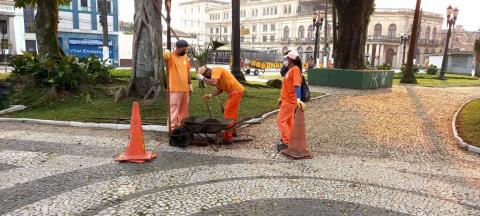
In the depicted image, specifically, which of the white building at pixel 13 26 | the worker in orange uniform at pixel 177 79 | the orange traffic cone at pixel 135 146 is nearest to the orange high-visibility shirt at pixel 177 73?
the worker in orange uniform at pixel 177 79

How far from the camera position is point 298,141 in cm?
632

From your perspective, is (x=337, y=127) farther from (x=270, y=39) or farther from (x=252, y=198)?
(x=270, y=39)

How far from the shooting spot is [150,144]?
6.99 m

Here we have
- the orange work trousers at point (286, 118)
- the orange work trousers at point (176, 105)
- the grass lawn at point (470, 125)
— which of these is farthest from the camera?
the grass lawn at point (470, 125)

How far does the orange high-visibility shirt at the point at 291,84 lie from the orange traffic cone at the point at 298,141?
33 centimetres

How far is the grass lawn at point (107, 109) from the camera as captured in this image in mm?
9069

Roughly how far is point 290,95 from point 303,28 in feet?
295

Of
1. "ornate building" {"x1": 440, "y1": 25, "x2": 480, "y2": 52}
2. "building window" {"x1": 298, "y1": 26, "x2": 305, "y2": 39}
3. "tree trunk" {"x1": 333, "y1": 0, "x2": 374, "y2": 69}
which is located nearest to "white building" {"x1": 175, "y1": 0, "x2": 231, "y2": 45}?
"building window" {"x1": 298, "y1": 26, "x2": 305, "y2": 39}

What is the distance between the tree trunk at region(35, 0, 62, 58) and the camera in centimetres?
1380

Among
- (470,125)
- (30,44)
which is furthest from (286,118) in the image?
(30,44)

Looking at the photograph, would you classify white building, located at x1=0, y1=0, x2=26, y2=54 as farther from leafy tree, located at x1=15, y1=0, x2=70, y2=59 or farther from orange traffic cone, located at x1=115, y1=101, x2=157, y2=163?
orange traffic cone, located at x1=115, y1=101, x2=157, y2=163

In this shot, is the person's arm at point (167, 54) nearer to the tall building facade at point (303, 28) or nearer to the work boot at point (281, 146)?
the work boot at point (281, 146)

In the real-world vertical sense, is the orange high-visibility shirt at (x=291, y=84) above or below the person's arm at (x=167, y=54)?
below

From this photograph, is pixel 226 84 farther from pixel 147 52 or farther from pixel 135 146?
pixel 147 52
